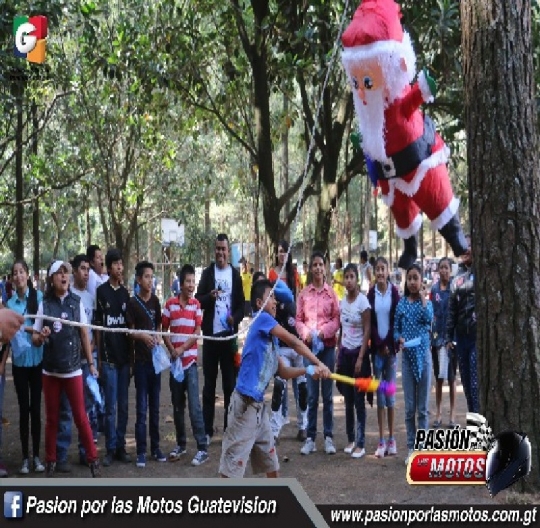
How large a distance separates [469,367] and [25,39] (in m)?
6.10

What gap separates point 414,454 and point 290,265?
3.87 m

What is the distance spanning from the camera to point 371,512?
4785 mm

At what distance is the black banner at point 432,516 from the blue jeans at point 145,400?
2596 mm

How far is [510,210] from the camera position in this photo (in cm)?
540

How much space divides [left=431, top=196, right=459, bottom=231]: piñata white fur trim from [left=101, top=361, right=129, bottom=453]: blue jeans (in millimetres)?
3053

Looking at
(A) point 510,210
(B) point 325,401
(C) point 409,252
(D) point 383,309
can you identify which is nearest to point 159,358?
(B) point 325,401

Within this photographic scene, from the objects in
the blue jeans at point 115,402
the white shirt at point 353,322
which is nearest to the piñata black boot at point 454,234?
the white shirt at point 353,322

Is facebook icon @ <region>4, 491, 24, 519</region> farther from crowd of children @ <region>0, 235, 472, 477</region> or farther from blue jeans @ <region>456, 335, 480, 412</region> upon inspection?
blue jeans @ <region>456, 335, 480, 412</region>

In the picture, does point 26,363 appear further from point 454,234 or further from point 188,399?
point 454,234

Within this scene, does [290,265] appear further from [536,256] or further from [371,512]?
[371,512]

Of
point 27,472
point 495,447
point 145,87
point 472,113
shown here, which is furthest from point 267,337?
point 145,87

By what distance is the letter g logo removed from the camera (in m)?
9.19

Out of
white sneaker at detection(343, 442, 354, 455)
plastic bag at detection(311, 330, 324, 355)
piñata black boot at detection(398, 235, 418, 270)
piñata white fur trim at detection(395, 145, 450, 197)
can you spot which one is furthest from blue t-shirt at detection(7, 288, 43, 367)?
piñata white fur trim at detection(395, 145, 450, 197)

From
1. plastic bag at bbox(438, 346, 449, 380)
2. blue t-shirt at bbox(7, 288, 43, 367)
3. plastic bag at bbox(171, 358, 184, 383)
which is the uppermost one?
blue t-shirt at bbox(7, 288, 43, 367)
